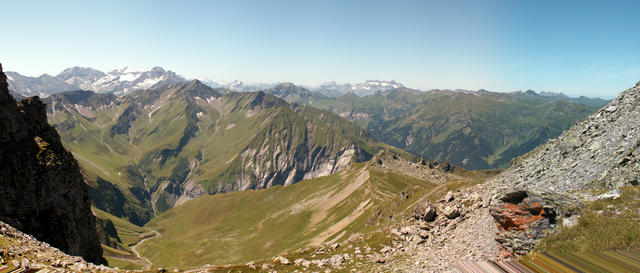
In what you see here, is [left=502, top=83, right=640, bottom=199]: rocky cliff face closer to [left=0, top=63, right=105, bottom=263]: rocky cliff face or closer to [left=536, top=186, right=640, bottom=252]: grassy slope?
[left=536, top=186, right=640, bottom=252]: grassy slope

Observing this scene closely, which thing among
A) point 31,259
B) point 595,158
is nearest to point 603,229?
point 595,158

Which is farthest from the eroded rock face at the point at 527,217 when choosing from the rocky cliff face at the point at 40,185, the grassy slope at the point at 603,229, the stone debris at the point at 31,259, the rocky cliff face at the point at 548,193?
the rocky cliff face at the point at 40,185

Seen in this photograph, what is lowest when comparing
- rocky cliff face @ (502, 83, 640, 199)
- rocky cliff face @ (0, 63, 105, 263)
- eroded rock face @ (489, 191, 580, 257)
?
rocky cliff face @ (0, 63, 105, 263)

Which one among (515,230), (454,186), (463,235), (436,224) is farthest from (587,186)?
(454,186)

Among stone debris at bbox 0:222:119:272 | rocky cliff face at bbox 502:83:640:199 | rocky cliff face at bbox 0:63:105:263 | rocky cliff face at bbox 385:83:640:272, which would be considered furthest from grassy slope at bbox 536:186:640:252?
rocky cliff face at bbox 0:63:105:263

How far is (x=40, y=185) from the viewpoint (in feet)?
234

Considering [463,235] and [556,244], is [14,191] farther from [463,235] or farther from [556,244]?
[556,244]

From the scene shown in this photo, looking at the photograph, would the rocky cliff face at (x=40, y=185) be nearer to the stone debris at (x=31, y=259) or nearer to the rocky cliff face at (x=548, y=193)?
the stone debris at (x=31, y=259)

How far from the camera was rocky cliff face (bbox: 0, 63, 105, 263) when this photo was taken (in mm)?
65125

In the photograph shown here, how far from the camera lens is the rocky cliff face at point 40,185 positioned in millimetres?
65125

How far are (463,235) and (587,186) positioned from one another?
13.0 m

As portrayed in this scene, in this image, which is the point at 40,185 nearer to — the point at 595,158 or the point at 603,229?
the point at 603,229

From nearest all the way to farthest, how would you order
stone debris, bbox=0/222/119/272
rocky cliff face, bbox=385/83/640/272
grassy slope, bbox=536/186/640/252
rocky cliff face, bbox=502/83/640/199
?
grassy slope, bbox=536/186/640/252
rocky cliff face, bbox=385/83/640/272
rocky cliff face, bbox=502/83/640/199
stone debris, bbox=0/222/119/272

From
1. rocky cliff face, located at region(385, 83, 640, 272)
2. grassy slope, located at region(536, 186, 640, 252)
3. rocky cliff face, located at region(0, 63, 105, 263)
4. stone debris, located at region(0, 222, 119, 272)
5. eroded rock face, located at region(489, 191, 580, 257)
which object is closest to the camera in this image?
grassy slope, located at region(536, 186, 640, 252)
